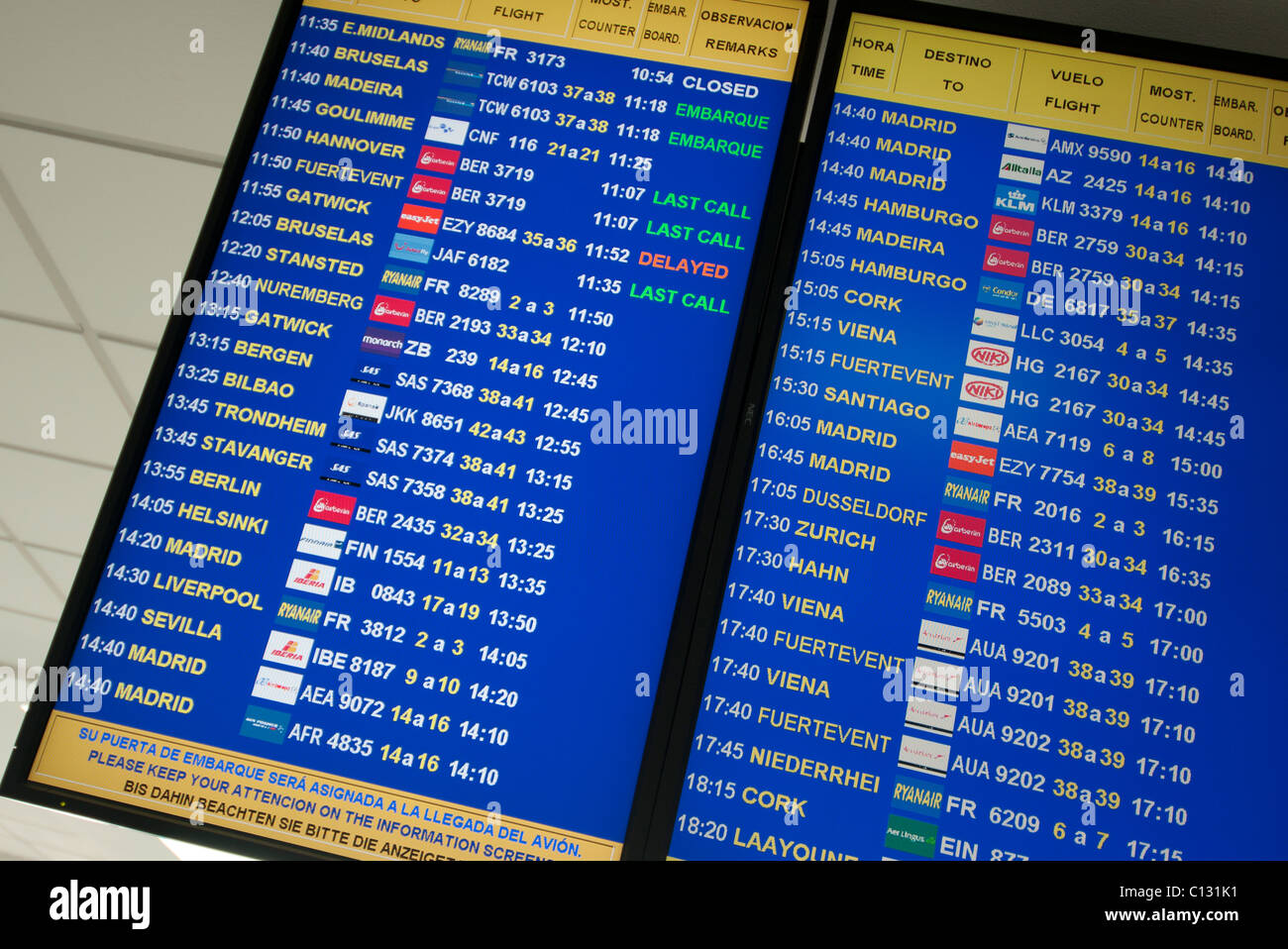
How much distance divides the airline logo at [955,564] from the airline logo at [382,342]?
1004mm

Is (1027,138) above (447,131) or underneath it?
above

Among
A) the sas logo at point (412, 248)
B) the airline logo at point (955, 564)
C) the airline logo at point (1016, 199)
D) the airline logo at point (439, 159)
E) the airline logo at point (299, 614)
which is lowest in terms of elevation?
the airline logo at point (299, 614)

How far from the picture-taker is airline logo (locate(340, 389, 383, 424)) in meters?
1.71

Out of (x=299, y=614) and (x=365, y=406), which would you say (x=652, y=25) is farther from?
(x=299, y=614)

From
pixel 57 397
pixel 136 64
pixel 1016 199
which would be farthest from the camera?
pixel 57 397

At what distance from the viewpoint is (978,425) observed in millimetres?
1663

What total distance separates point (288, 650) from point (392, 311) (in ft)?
2.07

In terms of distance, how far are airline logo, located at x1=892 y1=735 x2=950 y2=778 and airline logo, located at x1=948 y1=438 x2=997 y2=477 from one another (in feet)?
1.51

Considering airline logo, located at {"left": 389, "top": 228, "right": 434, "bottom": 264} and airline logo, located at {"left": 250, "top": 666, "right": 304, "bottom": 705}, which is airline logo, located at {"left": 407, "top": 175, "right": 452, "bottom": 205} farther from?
airline logo, located at {"left": 250, "top": 666, "right": 304, "bottom": 705}

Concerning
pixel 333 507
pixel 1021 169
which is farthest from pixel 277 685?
pixel 1021 169

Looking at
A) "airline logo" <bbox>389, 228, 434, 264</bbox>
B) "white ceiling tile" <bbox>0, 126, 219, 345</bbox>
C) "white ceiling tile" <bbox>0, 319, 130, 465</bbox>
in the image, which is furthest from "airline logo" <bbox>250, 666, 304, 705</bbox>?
"white ceiling tile" <bbox>0, 319, 130, 465</bbox>

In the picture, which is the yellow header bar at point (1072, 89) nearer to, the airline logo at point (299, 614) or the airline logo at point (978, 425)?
the airline logo at point (978, 425)

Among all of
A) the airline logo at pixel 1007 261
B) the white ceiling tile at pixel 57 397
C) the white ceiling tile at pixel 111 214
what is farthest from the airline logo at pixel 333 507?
the white ceiling tile at pixel 57 397

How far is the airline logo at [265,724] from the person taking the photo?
155 cm
